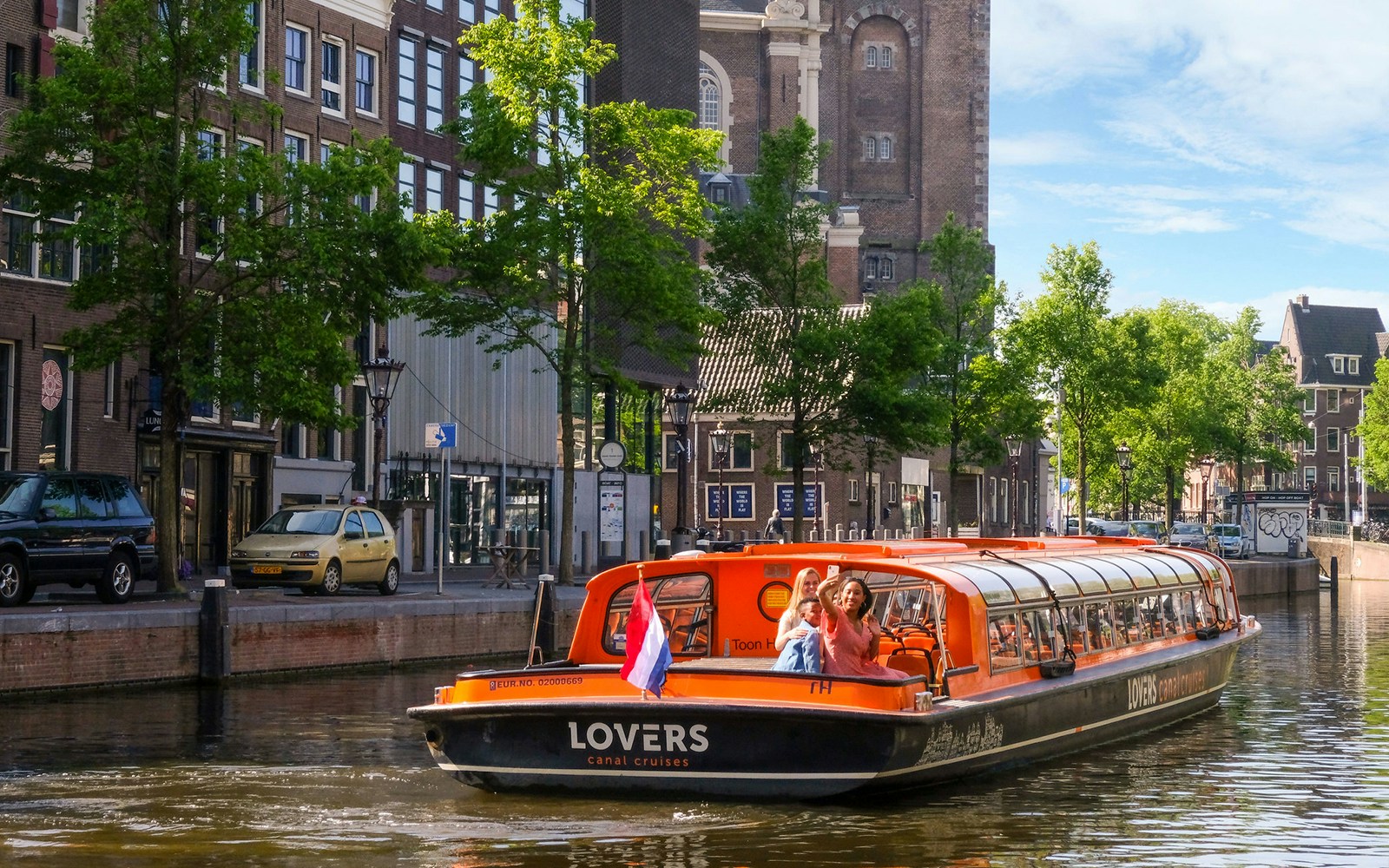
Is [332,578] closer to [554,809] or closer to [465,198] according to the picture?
[554,809]

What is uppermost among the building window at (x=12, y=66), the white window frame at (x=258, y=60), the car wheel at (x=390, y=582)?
the white window frame at (x=258, y=60)

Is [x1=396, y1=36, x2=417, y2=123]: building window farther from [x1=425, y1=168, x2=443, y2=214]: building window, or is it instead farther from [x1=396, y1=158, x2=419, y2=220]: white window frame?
[x1=425, y1=168, x2=443, y2=214]: building window

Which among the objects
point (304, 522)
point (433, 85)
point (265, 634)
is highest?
point (433, 85)

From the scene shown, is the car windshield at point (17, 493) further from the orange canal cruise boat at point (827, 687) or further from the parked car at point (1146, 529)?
the parked car at point (1146, 529)

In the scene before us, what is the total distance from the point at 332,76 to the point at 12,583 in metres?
24.9

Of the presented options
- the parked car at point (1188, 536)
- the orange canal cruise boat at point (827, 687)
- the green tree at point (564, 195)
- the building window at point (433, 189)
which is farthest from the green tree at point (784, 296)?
the orange canal cruise boat at point (827, 687)

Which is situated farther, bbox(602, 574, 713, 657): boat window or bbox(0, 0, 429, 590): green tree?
bbox(0, 0, 429, 590): green tree

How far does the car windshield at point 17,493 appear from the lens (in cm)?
2610

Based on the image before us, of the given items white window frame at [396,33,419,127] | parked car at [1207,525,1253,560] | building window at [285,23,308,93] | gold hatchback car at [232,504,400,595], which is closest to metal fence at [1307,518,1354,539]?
parked car at [1207,525,1253,560]

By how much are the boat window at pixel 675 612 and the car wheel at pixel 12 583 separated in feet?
36.6

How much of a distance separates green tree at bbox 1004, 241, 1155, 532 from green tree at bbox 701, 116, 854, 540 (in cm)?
A: 1456

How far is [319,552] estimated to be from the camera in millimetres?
32000

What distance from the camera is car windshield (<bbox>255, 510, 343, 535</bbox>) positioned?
108 ft

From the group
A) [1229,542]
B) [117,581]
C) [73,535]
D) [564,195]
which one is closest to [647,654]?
[73,535]
